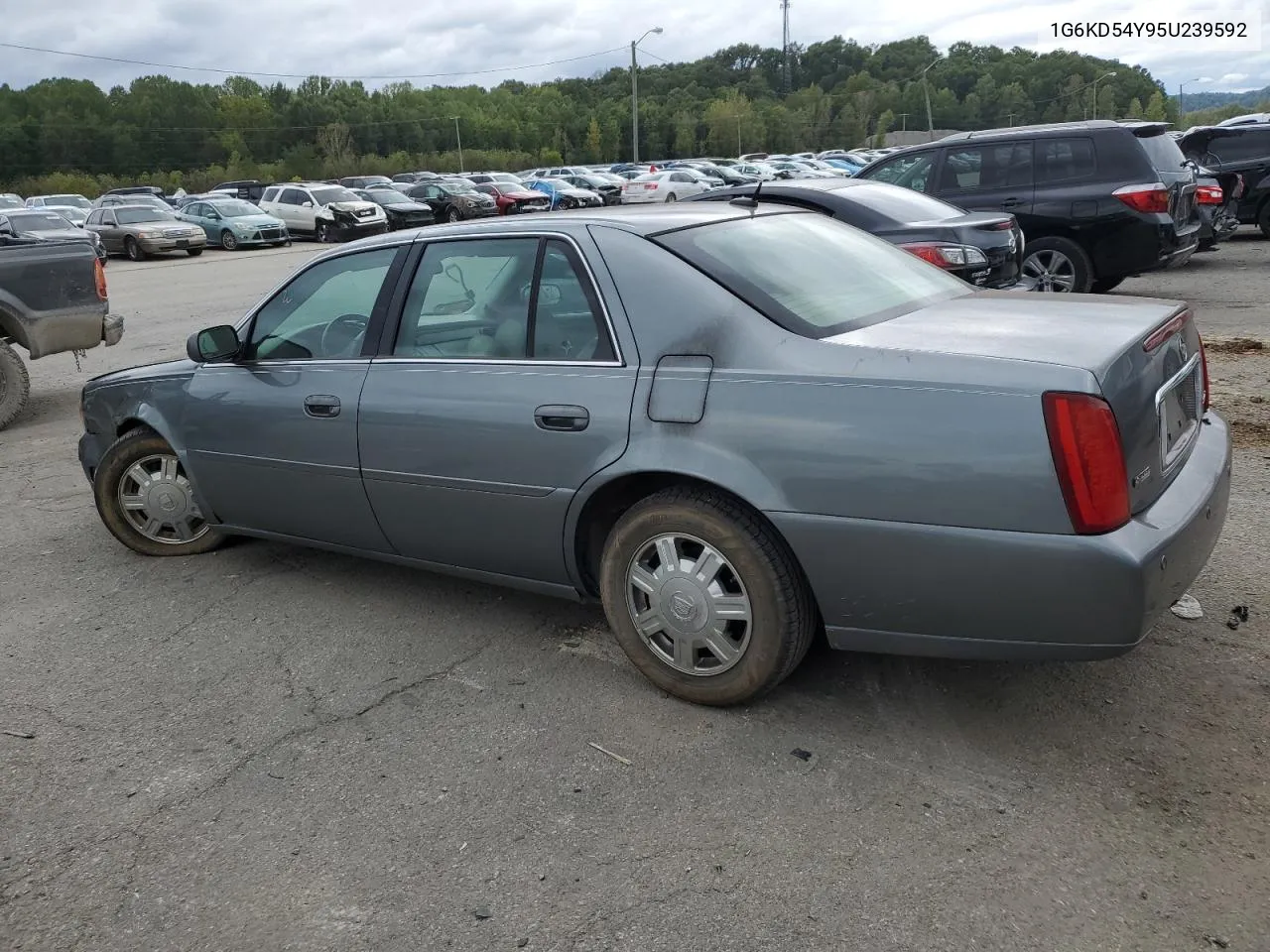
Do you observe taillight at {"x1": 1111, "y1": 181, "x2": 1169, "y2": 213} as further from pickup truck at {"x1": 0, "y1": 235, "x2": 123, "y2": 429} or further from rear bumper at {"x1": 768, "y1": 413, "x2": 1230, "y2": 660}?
pickup truck at {"x1": 0, "y1": 235, "x2": 123, "y2": 429}

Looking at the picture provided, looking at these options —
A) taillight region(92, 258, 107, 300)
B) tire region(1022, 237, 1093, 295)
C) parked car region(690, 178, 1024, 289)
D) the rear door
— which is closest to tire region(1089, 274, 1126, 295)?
tire region(1022, 237, 1093, 295)

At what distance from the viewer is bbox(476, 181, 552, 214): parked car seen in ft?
118

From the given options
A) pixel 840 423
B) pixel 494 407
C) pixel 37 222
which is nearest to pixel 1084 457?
pixel 840 423

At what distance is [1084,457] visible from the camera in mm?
2725

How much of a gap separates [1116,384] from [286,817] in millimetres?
2566

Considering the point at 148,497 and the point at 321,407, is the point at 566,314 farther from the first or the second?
the point at 148,497

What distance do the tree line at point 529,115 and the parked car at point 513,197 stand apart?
181 ft

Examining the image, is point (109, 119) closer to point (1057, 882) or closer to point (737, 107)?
point (737, 107)

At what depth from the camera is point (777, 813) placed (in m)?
2.93

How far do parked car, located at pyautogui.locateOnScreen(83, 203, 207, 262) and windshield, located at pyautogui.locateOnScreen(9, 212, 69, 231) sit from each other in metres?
2.74

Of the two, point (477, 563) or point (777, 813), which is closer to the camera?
point (777, 813)

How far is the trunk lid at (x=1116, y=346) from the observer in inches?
113

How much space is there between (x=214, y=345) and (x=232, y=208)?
2816 cm

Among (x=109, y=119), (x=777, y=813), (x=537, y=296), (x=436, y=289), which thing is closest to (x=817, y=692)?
(x=777, y=813)
